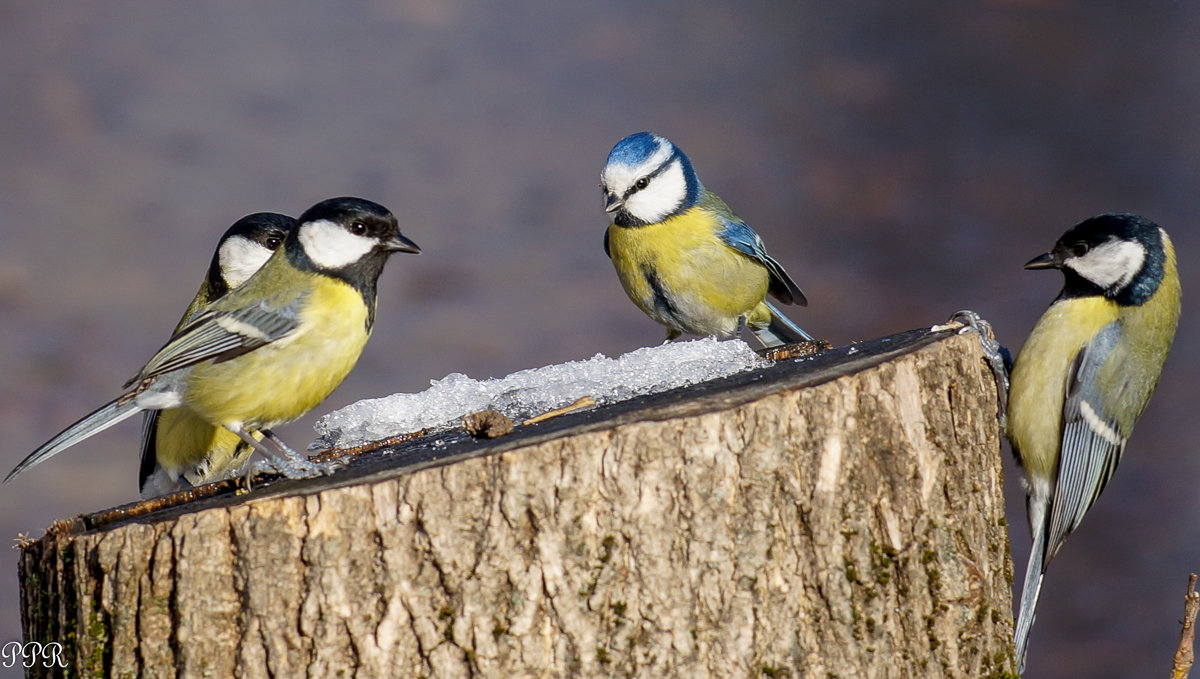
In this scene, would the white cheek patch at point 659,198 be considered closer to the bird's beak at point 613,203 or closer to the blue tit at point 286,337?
the bird's beak at point 613,203

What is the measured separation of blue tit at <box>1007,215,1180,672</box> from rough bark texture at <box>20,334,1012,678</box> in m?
1.00

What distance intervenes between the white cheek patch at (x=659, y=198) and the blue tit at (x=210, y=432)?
0.96 meters

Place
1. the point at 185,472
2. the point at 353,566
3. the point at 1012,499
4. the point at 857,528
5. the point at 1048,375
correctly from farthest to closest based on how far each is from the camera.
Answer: the point at 1012,499, the point at 185,472, the point at 1048,375, the point at 857,528, the point at 353,566

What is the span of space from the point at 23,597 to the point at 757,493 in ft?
4.08

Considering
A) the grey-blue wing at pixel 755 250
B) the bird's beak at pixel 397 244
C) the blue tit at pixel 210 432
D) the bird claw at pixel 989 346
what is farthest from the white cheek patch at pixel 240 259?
the bird claw at pixel 989 346

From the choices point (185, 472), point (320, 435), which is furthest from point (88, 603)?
point (185, 472)

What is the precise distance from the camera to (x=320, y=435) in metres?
2.28

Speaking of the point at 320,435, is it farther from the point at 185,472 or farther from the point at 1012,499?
the point at 1012,499

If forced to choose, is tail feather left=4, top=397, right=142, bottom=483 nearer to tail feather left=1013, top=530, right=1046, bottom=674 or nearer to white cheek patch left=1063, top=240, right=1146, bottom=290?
tail feather left=1013, top=530, right=1046, bottom=674

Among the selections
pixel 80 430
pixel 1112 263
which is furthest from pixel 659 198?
pixel 80 430

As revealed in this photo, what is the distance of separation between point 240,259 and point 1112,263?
7.22ft

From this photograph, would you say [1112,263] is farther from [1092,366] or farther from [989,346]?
[989,346]

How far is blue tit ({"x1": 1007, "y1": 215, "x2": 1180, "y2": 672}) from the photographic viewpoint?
7.88 ft

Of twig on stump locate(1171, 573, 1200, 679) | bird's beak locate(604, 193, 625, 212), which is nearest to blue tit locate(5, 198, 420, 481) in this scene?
bird's beak locate(604, 193, 625, 212)
